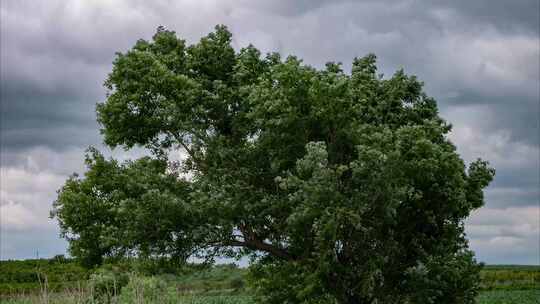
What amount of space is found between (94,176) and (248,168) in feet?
26.6

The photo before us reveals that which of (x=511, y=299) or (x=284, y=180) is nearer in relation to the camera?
(x=284, y=180)

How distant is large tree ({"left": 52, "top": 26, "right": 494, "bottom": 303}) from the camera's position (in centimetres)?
2662

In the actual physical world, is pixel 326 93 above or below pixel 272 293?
above

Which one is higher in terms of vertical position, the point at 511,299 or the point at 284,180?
the point at 284,180

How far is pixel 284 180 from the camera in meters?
25.3

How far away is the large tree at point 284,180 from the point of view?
26.6 metres

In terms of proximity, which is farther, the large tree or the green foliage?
the green foliage

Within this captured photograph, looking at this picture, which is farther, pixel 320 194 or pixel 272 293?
pixel 272 293

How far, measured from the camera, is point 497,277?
291 ft

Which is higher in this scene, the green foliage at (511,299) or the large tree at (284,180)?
the large tree at (284,180)

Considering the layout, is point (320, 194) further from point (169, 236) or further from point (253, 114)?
point (169, 236)

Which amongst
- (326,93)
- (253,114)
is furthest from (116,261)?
(326,93)

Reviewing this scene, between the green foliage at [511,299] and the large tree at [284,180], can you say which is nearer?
the large tree at [284,180]

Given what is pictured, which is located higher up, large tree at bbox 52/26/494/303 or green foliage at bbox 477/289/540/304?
large tree at bbox 52/26/494/303
